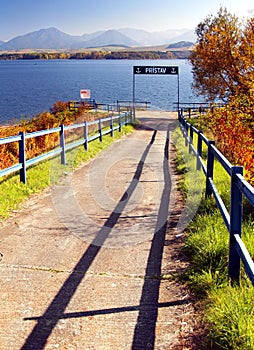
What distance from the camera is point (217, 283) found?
4484 millimetres

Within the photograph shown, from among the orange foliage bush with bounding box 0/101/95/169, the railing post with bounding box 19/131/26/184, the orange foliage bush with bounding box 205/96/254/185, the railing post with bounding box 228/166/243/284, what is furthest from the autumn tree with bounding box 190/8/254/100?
the railing post with bounding box 228/166/243/284

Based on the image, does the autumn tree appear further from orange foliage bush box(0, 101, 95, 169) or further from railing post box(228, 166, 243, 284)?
railing post box(228, 166, 243, 284)

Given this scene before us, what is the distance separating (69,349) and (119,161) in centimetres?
1071

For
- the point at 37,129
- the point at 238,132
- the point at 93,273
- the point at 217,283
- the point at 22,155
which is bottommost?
the point at 37,129

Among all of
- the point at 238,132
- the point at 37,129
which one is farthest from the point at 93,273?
the point at 37,129

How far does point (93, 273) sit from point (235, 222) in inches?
72.0

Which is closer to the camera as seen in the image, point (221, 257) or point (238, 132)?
point (221, 257)

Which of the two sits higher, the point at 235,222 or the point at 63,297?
the point at 235,222

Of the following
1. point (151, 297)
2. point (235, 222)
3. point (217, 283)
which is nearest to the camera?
point (235, 222)

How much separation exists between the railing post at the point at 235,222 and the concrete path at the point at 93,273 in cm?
50

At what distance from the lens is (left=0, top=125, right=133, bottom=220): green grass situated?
8336 millimetres

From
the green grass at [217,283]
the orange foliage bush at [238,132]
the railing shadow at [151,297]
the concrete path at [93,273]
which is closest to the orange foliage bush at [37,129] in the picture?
the concrete path at [93,273]

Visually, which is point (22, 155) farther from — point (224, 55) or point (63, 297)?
point (224, 55)

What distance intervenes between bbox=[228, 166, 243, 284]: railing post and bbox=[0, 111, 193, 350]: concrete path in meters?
0.50
